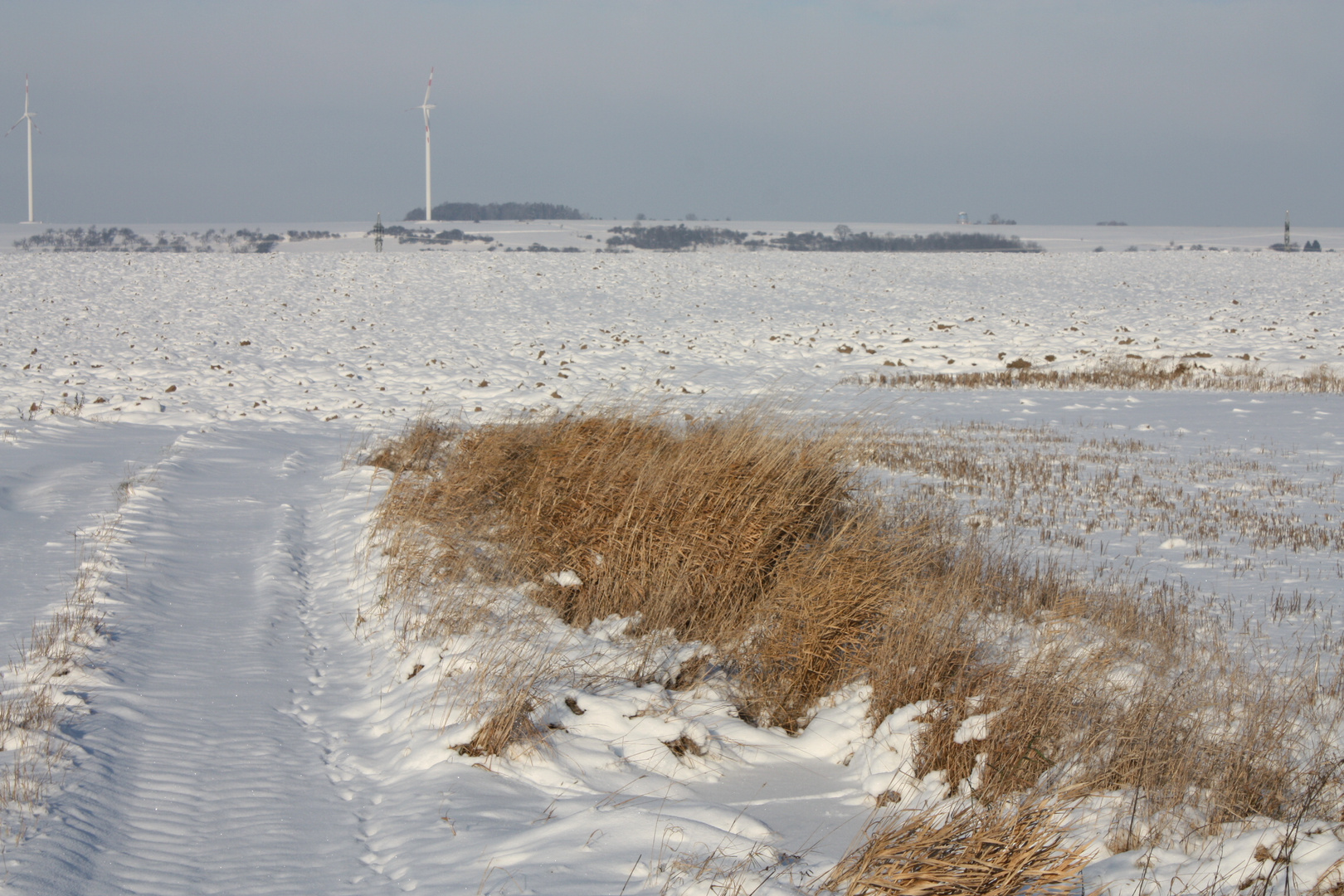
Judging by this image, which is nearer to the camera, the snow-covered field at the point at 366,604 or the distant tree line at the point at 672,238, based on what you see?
the snow-covered field at the point at 366,604

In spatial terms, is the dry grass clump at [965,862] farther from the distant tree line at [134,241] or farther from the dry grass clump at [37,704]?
the distant tree line at [134,241]

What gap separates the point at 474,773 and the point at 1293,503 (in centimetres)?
1018

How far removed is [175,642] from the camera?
19.2 ft

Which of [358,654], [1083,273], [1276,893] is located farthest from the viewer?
[1083,273]

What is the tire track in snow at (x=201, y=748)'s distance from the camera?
11.8ft

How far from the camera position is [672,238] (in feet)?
273

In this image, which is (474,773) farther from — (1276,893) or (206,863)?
(1276,893)

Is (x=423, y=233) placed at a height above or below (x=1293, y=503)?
above

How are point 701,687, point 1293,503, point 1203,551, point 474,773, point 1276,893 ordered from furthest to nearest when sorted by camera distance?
point 1293,503
point 1203,551
point 701,687
point 474,773
point 1276,893

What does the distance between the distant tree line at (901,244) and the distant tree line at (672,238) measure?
4776 mm

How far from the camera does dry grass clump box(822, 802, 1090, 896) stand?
3.25 metres

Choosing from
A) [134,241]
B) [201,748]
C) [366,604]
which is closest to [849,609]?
[366,604]

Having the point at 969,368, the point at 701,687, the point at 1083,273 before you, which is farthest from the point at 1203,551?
the point at 1083,273

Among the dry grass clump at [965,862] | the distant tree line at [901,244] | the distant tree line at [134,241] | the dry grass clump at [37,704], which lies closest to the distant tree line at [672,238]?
the distant tree line at [901,244]
